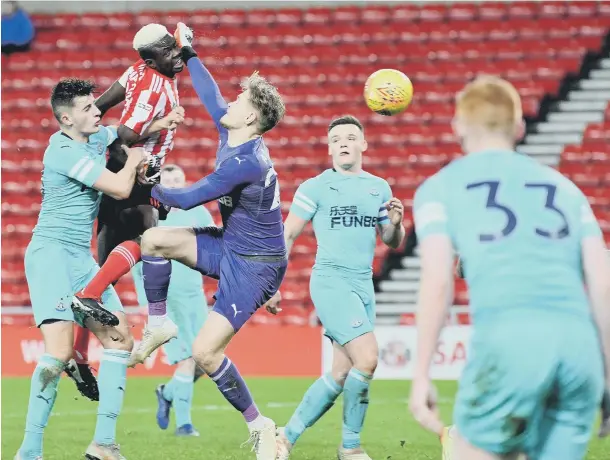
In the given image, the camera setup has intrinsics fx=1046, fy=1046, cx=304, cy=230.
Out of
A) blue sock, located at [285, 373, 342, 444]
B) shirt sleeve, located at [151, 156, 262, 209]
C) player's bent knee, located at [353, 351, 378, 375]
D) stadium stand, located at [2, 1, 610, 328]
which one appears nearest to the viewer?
shirt sleeve, located at [151, 156, 262, 209]

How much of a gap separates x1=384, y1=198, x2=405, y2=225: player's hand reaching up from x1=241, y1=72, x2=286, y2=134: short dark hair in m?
0.97

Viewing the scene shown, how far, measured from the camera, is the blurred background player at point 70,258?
612 cm

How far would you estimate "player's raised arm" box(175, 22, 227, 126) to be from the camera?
20.2 ft

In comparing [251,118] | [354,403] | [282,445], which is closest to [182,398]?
[282,445]

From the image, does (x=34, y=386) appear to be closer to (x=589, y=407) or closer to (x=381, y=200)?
(x=381, y=200)

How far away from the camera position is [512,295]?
125 inches

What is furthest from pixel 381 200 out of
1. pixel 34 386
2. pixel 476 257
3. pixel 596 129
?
pixel 596 129

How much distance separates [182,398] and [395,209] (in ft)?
9.75

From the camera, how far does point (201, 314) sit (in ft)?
Result: 31.1

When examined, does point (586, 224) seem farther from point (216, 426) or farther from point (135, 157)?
point (216, 426)

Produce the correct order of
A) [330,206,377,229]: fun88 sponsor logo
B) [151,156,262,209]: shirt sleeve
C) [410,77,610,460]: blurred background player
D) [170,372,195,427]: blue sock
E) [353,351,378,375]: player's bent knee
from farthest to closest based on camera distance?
1. [170,372,195,427]: blue sock
2. [330,206,377,229]: fun88 sponsor logo
3. [353,351,378,375]: player's bent knee
4. [151,156,262,209]: shirt sleeve
5. [410,77,610,460]: blurred background player

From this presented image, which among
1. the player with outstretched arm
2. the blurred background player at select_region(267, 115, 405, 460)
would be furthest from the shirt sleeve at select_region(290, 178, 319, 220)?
the player with outstretched arm

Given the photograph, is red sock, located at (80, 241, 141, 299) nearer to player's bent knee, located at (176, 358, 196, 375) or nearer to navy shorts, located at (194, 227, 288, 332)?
navy shorts, located at (194, 227, 288, 332)

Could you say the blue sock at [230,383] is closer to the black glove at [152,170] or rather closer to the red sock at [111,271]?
the red sock at [111,271]
